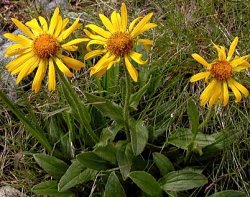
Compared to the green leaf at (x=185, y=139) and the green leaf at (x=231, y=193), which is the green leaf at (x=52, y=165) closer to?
the green leaf at (x=185, y=139)

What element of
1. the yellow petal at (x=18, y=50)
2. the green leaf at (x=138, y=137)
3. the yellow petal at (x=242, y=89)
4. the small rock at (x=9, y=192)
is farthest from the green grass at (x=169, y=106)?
the yellow petal at (x=18, y=50)

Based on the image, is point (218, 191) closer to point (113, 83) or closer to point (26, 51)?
point (113, 83)

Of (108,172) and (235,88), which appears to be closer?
(235,88)

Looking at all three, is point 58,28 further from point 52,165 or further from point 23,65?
point 52,165

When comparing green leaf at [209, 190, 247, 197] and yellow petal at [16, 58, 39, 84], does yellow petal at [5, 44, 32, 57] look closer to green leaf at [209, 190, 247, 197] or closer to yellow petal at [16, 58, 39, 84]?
yellow petal at [16, 58, 39, 84]

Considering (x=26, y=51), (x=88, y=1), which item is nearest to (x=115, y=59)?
(x=26, y=51)

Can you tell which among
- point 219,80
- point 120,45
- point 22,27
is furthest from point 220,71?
point 22,27
